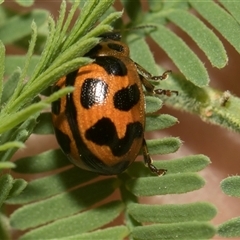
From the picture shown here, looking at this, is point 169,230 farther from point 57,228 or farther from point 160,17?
point 160,17

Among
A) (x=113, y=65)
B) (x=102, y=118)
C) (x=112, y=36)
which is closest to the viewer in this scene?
(x=102, y=118)

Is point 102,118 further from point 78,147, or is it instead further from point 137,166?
point 137,166

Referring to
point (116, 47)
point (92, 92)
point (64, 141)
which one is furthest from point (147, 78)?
point (64, 141)

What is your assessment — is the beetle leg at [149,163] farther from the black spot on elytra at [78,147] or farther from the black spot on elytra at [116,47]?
the black spot on elytra at [116,47]

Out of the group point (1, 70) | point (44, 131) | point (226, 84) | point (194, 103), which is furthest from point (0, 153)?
point (226, 84)

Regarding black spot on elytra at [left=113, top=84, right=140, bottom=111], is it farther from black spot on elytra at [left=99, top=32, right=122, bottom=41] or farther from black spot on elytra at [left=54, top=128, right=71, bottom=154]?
black spot on elytra at [left=99, top=32, right=122, bottom=41]

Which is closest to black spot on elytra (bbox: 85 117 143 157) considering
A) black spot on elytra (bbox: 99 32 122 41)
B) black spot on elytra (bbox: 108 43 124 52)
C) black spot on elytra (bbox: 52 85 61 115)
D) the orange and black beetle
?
the orange and black beetle
